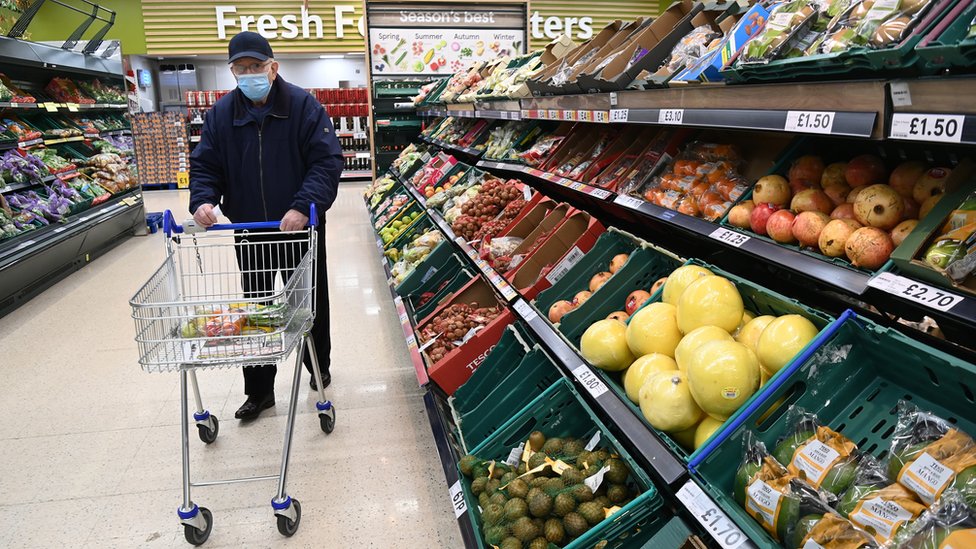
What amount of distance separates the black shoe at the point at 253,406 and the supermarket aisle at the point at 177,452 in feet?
0.17

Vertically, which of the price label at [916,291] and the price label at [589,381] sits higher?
the price label at [916,291]

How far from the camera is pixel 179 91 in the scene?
15016 mm

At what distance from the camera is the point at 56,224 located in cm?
616

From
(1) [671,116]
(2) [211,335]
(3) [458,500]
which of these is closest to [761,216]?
(1) [671,116]

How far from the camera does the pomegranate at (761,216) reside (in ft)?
5.87

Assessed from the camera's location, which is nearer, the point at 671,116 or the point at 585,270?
the point at 671,116

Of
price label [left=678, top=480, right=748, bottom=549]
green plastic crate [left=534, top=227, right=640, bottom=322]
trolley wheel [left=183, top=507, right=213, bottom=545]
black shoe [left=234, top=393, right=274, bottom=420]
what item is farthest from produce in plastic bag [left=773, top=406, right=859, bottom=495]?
black shoe [left=234, top=393, right=274, bottom=420]

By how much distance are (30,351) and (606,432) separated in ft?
13.6

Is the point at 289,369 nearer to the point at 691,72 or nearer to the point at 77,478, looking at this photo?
the point at 77,478

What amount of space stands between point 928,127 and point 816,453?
0.61 meters

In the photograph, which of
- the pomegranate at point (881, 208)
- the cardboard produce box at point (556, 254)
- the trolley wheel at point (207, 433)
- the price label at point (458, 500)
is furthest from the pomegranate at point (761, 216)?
the trolley wheel at point (207, 433)

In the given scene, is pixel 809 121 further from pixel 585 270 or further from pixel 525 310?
pixel 525 310

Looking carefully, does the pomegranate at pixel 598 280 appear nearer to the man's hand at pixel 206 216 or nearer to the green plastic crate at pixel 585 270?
the green plastic crate at pixel 585 270

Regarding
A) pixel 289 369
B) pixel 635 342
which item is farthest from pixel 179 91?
pixel 635 342
